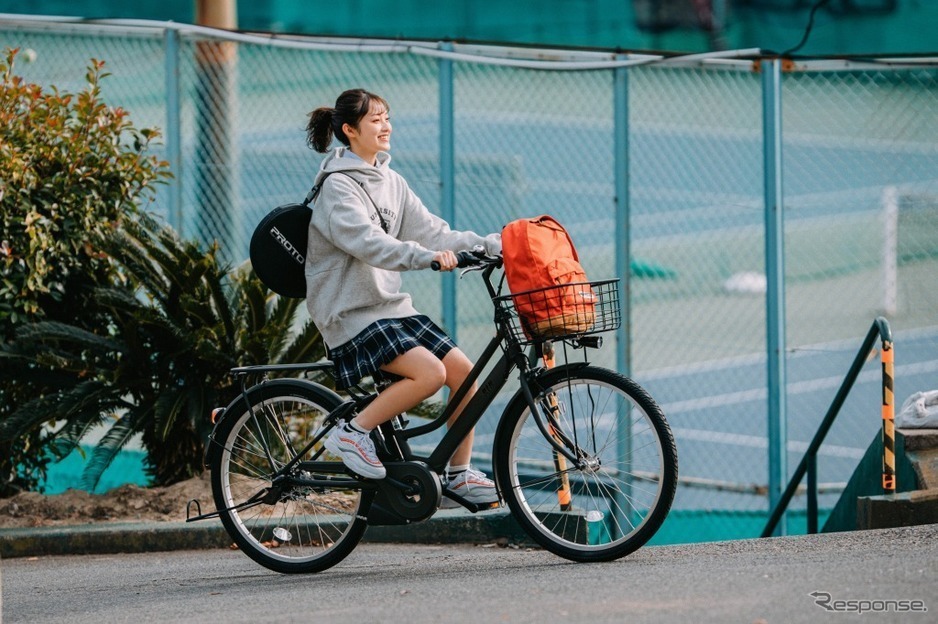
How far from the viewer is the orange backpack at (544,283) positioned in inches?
204

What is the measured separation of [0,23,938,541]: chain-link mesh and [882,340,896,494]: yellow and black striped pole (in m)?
1.94

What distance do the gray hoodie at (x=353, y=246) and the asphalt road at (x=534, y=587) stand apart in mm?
1045

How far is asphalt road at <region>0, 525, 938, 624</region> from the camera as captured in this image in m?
4.41

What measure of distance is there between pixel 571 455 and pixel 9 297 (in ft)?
12.9

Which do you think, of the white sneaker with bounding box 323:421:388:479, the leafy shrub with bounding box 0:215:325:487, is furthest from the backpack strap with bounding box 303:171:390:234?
the leafy shrub with bounding box 0:215:325:487

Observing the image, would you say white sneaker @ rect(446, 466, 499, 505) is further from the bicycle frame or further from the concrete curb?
the concrete curb

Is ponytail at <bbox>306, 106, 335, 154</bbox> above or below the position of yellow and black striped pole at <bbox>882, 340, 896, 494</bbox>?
above

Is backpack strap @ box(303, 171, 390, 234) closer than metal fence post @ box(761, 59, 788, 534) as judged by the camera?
Yes

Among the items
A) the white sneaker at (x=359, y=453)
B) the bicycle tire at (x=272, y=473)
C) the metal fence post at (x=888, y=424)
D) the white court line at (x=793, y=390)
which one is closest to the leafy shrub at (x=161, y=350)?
the bicycle tire at (x=272, y=473)

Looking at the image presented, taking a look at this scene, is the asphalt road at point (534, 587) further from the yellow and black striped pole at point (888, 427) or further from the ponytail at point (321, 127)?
the ponytail at point (321, 127)

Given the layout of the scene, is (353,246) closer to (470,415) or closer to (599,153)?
(470,415)

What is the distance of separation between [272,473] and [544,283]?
147 cm

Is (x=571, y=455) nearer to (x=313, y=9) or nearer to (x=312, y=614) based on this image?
(x=312, y=614)

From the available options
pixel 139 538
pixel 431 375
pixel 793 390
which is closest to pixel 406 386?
pixel 431 375
